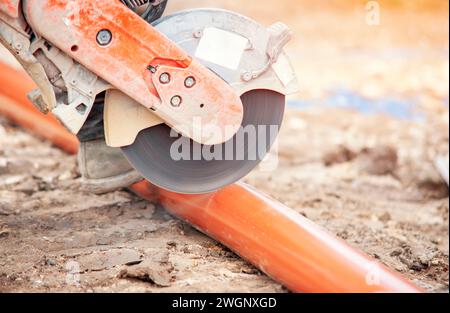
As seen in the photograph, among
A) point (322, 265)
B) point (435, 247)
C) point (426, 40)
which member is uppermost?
point (426, 40)

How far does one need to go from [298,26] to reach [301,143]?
4.93 metres

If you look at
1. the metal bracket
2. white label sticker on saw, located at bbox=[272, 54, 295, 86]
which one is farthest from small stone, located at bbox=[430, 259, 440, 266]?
the metal bracket

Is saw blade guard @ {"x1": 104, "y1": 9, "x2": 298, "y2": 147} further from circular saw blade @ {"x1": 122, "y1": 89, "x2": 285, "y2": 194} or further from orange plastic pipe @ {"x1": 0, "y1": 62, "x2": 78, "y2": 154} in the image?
orange plastic pipe @ {"x1": 0, "y1": 62, "x2": 78, "y2": 154}

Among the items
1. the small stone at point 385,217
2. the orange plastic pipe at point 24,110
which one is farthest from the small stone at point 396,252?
the orange plastic pipe at point 24,110

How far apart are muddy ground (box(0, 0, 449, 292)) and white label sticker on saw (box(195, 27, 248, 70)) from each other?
0.90 metres

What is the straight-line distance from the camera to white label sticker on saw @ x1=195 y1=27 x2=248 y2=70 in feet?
10.6

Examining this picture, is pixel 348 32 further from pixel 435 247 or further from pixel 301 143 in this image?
pixel 435 247

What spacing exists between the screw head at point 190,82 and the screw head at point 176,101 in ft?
0.21

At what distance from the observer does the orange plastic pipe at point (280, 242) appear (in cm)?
287

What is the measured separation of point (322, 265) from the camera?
293 centimetres

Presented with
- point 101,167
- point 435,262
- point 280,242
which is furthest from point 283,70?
point 435,262

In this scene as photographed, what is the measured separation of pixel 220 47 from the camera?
10.6ft

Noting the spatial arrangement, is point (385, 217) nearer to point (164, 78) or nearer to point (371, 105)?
point (164, 78)
